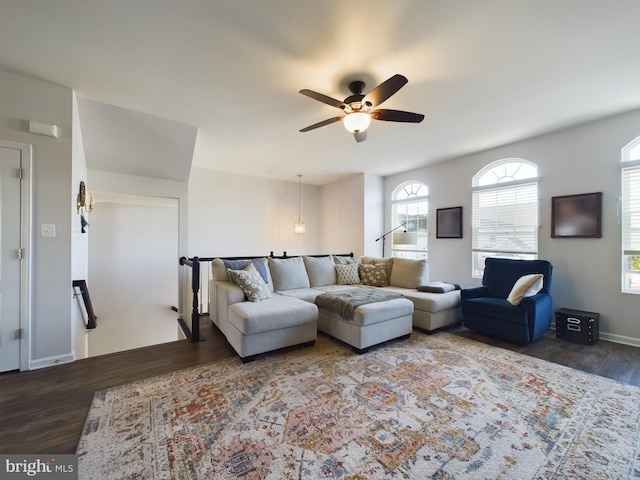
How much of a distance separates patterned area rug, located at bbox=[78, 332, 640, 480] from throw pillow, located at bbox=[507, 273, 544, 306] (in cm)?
81

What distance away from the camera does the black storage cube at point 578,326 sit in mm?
3180

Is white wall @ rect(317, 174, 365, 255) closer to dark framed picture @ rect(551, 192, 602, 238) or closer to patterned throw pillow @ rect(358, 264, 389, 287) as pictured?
patterned throw pillow @ rect(358, 264, 389, 287)

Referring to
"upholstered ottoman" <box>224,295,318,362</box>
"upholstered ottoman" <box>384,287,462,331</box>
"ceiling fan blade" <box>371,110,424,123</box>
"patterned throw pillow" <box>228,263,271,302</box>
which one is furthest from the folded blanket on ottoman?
"ceiling fan blade" <box>371,110,424,123</box>

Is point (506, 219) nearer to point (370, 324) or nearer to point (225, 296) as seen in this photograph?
point (370, 324)

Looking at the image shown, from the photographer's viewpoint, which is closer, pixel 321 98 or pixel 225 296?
pixel 321 98

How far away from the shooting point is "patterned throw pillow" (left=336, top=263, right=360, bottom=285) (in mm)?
4625

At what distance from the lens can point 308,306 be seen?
10.1ft

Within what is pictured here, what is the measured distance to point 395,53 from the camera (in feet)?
7.09

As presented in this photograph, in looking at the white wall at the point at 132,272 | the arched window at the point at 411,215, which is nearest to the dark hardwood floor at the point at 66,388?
the white wall at the point at 132,272

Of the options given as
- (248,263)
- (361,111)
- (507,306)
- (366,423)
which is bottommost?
(366,423)

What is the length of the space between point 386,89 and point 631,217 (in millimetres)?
3437

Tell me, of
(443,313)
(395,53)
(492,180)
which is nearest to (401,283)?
(443,313)

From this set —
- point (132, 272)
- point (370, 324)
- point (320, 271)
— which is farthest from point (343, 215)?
point (132, 272)

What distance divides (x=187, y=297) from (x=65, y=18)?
3.52 meters
